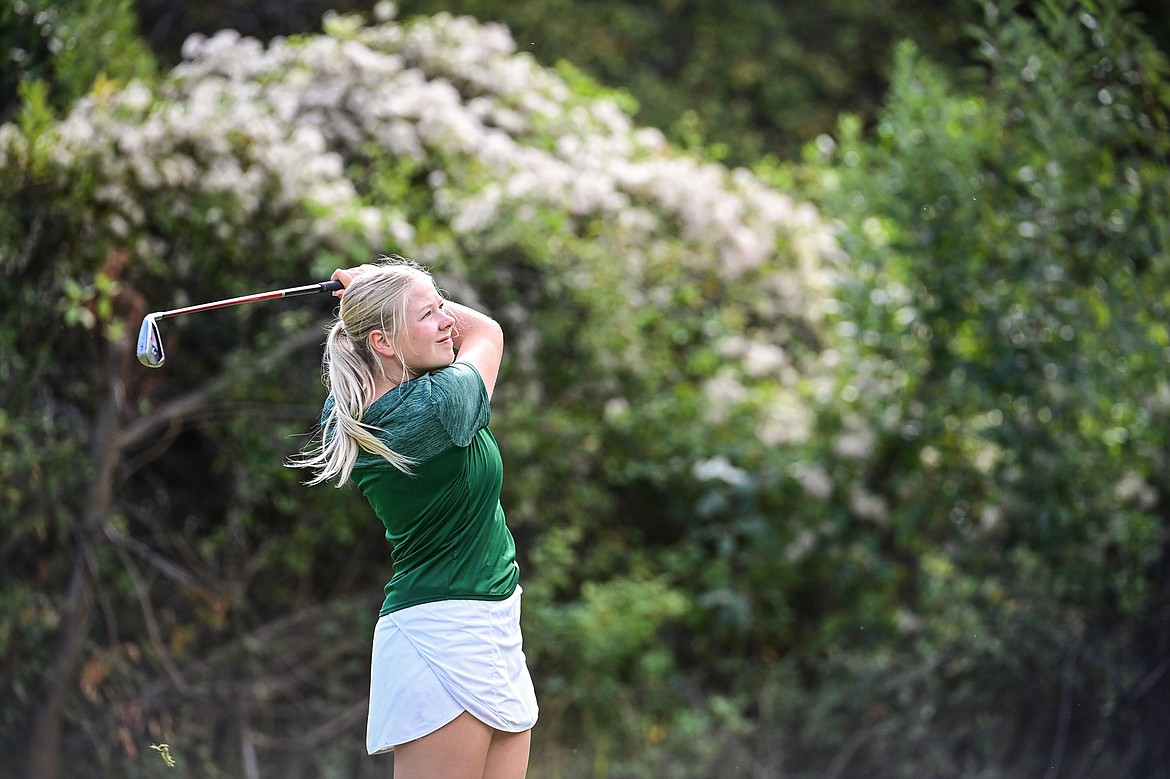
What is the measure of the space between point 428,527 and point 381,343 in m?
0.35

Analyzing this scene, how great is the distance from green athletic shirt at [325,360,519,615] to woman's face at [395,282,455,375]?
4 centimetres

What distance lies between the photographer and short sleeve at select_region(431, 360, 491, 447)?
222 cm

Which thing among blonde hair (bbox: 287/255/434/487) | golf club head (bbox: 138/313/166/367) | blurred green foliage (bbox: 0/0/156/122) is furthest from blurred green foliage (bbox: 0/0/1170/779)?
blonde hair (bbox: 287/255/434/487)

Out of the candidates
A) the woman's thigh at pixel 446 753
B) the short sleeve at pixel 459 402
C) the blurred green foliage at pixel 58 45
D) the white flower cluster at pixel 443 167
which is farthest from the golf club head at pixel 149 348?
the blurred green foliage at pixel 58 45

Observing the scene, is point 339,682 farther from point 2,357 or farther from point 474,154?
point 474,154

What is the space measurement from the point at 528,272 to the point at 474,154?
2.06 feet

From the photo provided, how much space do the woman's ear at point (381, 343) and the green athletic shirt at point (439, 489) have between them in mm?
72

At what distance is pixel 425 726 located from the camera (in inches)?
87.3

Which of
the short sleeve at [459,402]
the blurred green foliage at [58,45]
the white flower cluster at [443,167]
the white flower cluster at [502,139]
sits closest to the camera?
the short sleeve at [459,402]

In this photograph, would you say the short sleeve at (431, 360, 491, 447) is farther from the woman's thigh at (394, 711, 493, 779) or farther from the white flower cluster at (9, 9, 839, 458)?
the white flower cluster at (9, 9, 839, 458)

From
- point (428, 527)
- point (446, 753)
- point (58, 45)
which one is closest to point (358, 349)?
point (428, 527)

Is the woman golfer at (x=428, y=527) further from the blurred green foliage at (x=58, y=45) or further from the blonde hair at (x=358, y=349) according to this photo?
the blurred green foliage at (x=58, y=45)

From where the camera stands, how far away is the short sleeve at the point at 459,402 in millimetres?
2221

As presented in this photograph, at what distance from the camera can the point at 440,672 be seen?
223 centimetres
